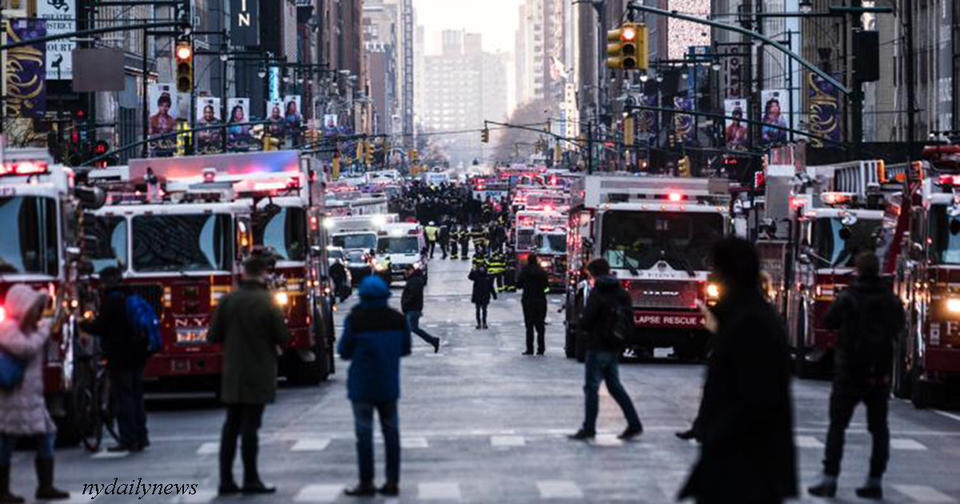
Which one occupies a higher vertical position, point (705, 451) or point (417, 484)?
point (705, 451)

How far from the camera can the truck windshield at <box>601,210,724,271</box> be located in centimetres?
3678

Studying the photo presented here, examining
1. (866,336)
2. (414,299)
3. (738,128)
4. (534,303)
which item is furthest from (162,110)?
(866,336)

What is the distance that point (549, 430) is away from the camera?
75.8 ft

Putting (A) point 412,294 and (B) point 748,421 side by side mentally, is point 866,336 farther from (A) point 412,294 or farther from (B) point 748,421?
(A) point 412,294

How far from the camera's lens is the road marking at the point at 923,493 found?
17.2 m

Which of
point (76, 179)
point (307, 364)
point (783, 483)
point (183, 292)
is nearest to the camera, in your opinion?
point (783, 483)

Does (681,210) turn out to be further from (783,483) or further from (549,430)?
(783,483)

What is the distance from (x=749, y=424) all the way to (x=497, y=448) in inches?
441

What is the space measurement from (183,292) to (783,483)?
1823 cm

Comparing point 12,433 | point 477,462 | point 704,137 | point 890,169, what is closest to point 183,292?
point 477,462

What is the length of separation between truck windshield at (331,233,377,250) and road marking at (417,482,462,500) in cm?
5677

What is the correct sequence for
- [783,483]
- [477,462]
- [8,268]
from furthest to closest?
[8,268] < [477,462] < [783,483]

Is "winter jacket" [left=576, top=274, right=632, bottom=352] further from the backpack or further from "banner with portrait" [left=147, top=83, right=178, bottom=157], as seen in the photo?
"banner with portrait" [left=147, top=83, right=178, bottom=157]

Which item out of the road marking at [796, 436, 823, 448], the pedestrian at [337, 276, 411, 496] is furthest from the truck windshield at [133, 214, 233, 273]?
the pedestrian at [337, 276, 411, 496]
